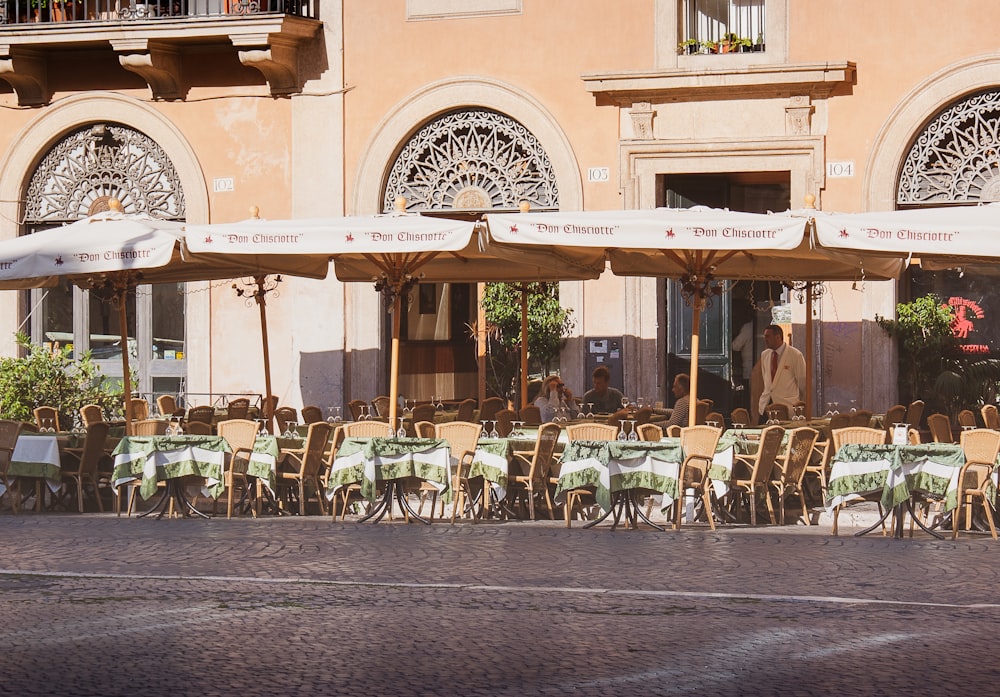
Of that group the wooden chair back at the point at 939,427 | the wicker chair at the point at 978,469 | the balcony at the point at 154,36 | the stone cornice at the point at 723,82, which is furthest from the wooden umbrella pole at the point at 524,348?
the wicker chair at the point at 978,469

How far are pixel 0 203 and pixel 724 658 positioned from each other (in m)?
15.8

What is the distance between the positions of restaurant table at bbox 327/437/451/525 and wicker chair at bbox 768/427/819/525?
273cm

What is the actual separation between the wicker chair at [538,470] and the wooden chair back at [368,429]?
1.12m

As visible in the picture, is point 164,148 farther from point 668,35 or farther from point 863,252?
point 863,252

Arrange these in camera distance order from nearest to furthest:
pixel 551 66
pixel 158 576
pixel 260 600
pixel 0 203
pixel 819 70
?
1. pixel 260 600
2. pixel 158 576
3. pixel 819 70
4. pixel 551 66
5. pixel 0 203

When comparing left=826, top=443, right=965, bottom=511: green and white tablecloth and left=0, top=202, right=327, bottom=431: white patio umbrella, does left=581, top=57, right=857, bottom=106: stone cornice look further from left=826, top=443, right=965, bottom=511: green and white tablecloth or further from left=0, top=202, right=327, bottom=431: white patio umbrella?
left=826, top=443, right=965, bottom=511: green and white tablecloth

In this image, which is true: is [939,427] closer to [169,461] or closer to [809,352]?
[809,352]

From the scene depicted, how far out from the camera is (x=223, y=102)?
20422 mm

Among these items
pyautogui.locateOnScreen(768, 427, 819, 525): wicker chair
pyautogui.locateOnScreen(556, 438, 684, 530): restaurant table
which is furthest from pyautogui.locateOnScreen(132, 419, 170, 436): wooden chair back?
pyautogui.locateOnScreen(768, 427, 819, 525): wicker chair

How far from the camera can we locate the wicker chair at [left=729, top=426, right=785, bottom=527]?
12.9 m

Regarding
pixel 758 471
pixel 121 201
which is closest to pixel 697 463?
pixel 758 471

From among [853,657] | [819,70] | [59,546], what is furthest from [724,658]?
[819,70]

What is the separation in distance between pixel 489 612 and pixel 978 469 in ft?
16.7

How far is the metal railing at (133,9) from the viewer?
20.0m
